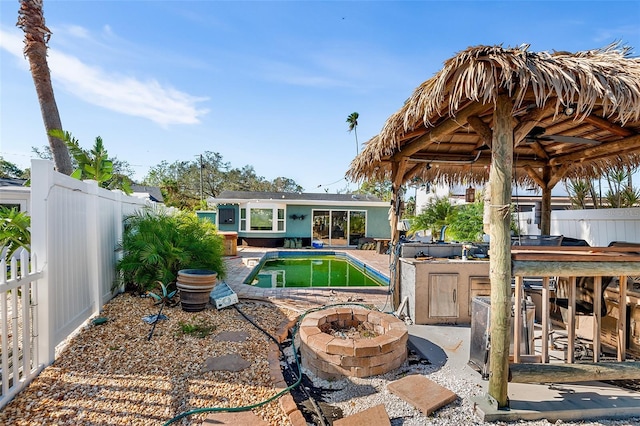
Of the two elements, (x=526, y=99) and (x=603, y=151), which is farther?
(x=603, y=151)

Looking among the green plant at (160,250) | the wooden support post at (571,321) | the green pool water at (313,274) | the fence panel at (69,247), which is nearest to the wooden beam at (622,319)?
the wooden support post at (571,321)

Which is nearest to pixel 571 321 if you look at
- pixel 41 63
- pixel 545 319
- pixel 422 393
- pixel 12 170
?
pixel 545 319

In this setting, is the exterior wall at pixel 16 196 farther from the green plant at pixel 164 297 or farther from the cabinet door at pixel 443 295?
the cabinet door at pixel 443 295

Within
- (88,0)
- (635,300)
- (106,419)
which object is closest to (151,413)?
(106,419)

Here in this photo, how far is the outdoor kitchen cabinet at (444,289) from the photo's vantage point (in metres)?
4.75

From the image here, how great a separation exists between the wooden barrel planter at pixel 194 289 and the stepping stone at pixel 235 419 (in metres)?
2.73

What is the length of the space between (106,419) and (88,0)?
27.8ft

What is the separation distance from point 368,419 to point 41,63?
374 inches

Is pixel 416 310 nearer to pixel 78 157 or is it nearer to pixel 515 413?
pixel 515 413

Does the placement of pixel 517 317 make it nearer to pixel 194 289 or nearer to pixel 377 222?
pixel 194 289

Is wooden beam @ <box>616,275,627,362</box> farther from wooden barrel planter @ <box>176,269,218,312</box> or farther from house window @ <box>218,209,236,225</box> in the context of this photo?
Result: house window @ <box>218,209,236,225</box>

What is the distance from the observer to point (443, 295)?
477 cm

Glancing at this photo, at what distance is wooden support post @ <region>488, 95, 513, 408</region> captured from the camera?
8.35 ft

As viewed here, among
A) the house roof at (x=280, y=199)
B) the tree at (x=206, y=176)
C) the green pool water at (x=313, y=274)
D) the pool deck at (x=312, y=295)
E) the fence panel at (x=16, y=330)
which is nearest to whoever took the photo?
the fence panel at (x=16, y=330)
